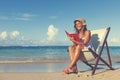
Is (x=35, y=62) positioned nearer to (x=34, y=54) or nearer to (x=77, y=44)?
(x=77, y=44)

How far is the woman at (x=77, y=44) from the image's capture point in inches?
341

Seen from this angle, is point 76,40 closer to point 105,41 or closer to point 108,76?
point 105,41

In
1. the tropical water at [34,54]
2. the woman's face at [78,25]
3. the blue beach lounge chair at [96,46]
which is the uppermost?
the woman's face at [78,25]

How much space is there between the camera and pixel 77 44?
8766 mm

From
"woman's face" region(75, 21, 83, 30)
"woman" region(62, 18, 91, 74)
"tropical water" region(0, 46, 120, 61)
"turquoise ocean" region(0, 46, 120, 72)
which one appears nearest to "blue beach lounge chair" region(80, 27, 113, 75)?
"woman" region(62, 18, 91, 74)

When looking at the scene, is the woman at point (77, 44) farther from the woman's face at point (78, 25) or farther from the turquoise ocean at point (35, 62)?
the turquoise ocean at point (35, 62)

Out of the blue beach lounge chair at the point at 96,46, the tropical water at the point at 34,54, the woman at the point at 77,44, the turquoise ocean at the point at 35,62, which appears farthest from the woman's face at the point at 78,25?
the tropical water at the point at 34,54

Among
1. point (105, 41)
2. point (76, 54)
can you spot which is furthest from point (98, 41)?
point (76, 54)

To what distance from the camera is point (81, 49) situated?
8.70m

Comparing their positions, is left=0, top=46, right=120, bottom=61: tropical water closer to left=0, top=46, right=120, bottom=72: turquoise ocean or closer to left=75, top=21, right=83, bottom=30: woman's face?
left=0, top=46, right=120, bottom=72: turquoise ocean

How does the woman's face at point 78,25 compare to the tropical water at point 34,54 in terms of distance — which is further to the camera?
the tropical water at point 34,54

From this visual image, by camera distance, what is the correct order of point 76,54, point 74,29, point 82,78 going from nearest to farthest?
point 82,78, point 76,54, point 74,29

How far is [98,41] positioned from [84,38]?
420 millimetres

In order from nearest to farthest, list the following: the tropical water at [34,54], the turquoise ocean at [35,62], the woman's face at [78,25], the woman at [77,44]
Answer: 1. the woman at [77,44]
2. the woman's face at [78,25]
3. the turquoise ocean at [35,62]
4. the tropical water at [34,54]
